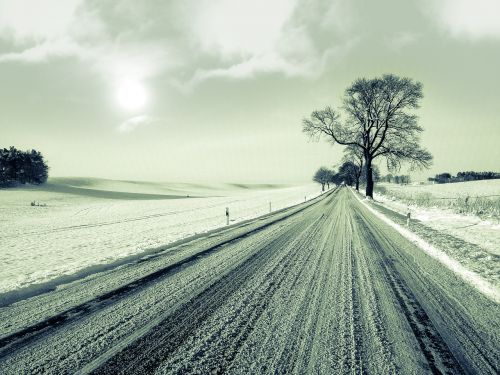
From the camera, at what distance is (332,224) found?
12617 mm

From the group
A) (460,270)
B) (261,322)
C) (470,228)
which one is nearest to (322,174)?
(470,228)

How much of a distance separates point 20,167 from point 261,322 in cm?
7812

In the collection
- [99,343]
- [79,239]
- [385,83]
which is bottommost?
[79,239]

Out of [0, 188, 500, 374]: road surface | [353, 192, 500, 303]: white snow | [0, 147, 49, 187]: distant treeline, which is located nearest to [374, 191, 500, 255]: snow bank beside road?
[353, 192, 500, 303]: white snow

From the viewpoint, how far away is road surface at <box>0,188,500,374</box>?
295 centimetres

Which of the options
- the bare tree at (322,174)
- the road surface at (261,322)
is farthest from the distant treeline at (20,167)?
the bare tree at (322,174)

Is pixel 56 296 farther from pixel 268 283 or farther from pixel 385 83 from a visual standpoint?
pixel 385 83

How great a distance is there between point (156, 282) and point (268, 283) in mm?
2211

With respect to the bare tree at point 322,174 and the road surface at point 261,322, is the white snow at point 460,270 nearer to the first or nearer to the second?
the road surface at point 261,322

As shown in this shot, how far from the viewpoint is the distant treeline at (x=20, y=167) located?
2398 inches

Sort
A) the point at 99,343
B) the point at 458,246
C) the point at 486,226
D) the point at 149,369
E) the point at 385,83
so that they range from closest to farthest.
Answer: the point at 149,369 → the point at 99,343 → the point at 458,246 → the point at 486,226 → the point at 385,83

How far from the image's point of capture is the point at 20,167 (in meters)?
62.6

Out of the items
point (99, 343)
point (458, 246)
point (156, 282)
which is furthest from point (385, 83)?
point (99, 343)

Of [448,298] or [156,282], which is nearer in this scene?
[448,298]
